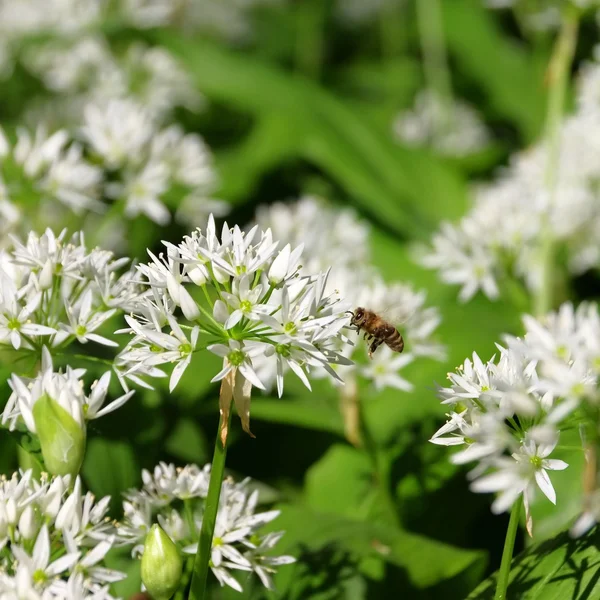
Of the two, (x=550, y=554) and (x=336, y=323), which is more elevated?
(x=336, y=323)

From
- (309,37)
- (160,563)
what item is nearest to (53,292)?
Answer: (160,563)

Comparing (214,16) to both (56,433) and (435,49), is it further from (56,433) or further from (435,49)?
(56,433)

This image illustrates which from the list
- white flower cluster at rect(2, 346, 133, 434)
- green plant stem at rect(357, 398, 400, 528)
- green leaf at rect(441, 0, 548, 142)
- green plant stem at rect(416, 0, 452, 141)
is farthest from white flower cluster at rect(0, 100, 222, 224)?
green leaf at rect(441, 0, 548, 142)

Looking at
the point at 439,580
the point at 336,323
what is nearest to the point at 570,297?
the point at 439,580

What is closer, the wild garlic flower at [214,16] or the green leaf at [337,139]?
the green leaf at [337,139]

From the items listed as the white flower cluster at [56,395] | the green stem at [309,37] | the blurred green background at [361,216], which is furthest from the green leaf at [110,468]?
the green stem at [309,37]

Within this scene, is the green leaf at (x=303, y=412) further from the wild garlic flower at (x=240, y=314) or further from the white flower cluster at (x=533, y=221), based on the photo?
the wild garlic flower at (x=240, y=314)

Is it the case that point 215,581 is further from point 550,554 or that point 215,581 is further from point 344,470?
point 550,554
